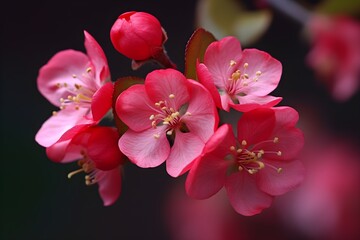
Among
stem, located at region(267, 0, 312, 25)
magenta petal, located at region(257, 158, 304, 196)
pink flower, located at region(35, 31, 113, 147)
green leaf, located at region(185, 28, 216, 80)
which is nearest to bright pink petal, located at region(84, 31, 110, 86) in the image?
pink flower, located at region(35, 31, 113, 147)

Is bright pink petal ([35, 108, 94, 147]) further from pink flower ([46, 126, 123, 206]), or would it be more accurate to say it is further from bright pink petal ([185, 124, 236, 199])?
bright pink petal ([185, 124, 236, 199])

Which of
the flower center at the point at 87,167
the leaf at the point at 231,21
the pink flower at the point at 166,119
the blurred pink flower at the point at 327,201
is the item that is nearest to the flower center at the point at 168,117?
the pink flower at the point at 166,119

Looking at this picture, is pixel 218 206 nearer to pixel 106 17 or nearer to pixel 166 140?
pixel 166 140

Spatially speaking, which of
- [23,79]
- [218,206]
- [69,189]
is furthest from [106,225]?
[218,206]

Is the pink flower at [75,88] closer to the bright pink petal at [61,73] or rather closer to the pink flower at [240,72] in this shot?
the bright pink petal at [61,73]

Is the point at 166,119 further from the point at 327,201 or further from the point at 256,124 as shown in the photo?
the point at 327,201
